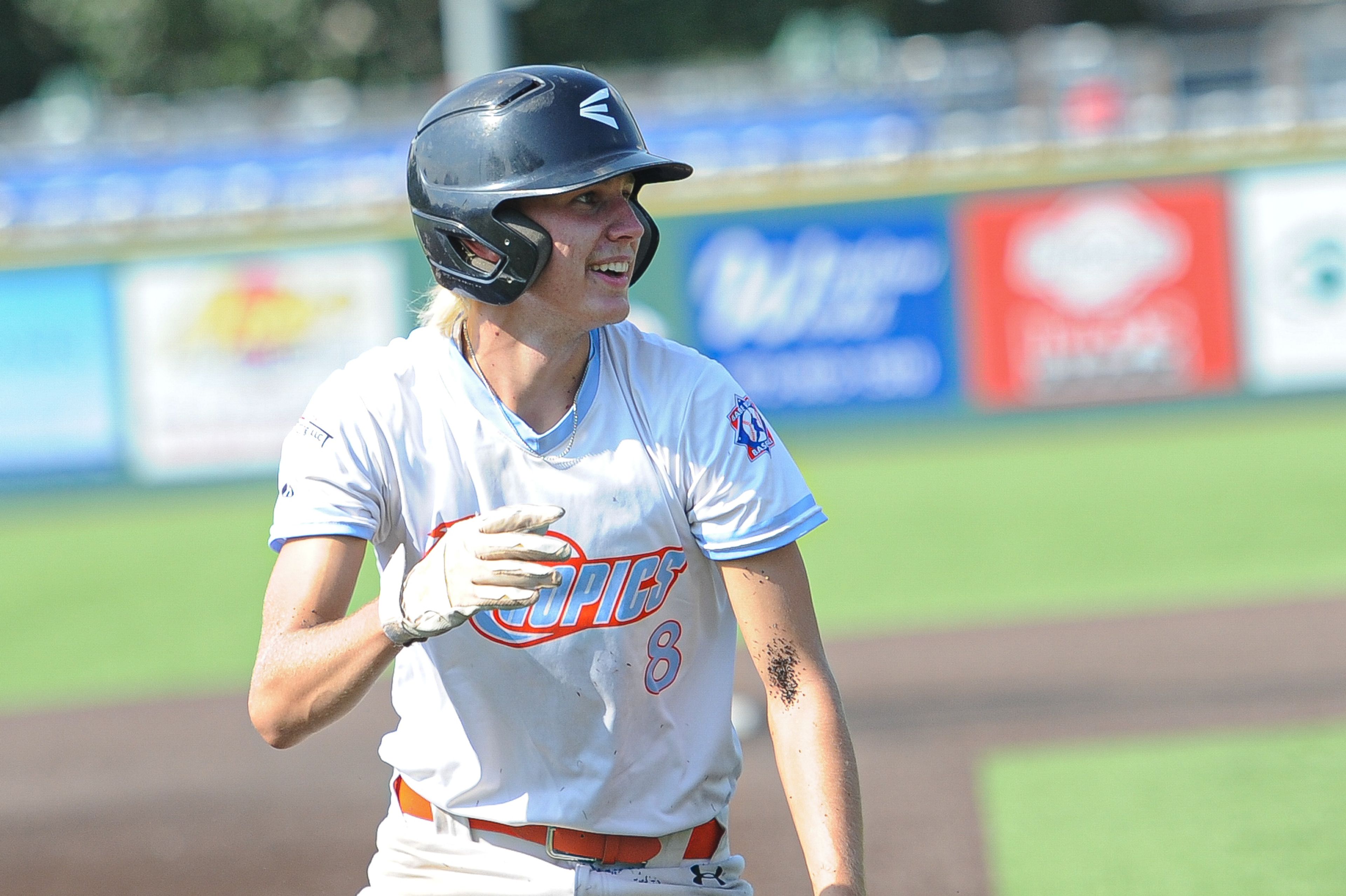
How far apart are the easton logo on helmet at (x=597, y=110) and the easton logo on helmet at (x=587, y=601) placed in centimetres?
71

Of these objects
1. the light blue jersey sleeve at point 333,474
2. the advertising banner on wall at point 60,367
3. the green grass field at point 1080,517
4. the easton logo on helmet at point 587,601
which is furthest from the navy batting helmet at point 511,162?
the advertising banner on wall at point 60,367

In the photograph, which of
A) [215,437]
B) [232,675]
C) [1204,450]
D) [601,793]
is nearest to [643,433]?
[601,793]

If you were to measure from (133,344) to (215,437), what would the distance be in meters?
1.22

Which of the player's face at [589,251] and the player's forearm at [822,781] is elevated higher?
the player's face at [589,251]

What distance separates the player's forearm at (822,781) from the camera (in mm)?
2611

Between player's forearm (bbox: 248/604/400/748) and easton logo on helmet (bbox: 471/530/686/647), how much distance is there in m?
0.32

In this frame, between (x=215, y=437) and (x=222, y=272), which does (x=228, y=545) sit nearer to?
(x=215, y=437)

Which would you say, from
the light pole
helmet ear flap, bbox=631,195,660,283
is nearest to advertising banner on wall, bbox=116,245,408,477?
the light pole

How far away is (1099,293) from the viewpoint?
1509 centimetres

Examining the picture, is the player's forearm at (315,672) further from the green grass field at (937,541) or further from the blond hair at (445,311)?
the green grass field at (937,541)

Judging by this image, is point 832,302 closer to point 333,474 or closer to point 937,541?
point 937,541

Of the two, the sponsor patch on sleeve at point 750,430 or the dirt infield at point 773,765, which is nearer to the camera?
the sponsor patch on sleeve at point 750,430

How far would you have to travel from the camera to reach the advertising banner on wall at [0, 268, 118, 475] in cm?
1565

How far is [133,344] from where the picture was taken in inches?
617
